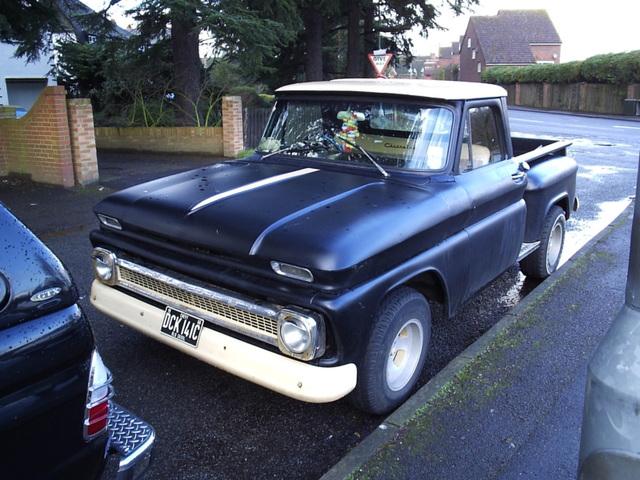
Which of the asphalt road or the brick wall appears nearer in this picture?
the asphalt road

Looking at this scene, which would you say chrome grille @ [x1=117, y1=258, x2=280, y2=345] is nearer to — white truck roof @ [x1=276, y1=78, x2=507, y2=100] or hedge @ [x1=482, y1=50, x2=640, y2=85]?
white truck roof @ [x1=276, y1=78, x2=507, y2=100]

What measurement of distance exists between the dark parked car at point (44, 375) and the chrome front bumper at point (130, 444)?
0.02 metres

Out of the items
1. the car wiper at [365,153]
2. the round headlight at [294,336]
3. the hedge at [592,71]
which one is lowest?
the round headlight at [294,336]

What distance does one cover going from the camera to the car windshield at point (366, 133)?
3.93 meters

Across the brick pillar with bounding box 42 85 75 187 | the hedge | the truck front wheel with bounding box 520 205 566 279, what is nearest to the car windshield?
the truck front wheel with bounding box 520 205 566 279

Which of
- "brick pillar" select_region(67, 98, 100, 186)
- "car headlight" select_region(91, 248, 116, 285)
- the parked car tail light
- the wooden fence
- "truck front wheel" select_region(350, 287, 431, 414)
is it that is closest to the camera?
the parked car tail light

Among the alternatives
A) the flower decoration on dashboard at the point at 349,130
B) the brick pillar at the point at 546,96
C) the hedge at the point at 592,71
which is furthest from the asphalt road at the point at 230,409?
the brick pillar at the point at 546,96

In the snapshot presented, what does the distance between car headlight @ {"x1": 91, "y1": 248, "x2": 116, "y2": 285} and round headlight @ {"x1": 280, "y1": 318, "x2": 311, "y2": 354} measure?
136cm

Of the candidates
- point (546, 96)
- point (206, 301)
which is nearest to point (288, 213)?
point (206, 301)

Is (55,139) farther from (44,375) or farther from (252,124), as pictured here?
(44,375)

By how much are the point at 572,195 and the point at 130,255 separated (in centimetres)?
449

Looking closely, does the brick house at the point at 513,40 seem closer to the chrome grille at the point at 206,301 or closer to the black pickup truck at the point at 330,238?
the black pickup truck at the point at 330,238

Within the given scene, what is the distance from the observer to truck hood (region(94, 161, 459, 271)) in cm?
279

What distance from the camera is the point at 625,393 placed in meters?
1.74
